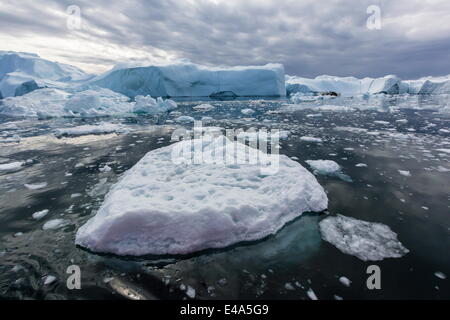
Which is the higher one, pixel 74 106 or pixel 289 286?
pixel 74 106

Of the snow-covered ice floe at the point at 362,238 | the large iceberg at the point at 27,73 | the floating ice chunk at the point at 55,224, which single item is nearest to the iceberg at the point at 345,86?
the large iceberg at the point at 27,73

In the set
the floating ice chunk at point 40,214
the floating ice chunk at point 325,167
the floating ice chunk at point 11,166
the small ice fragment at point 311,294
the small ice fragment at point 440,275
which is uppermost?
the floating ice chunk at point 11,166

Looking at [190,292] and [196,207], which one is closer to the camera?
[190,292]

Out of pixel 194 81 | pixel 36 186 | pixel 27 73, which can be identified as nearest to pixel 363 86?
pixel 194 81

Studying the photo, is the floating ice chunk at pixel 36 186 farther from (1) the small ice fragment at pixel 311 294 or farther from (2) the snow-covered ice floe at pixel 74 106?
(2) the snow-covered ice floe at pixel 74 106

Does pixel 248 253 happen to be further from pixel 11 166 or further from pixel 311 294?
pixel 11 166

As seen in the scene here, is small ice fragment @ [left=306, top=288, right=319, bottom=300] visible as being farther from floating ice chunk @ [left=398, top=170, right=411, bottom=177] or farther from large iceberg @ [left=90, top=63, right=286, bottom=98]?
large iceberg @ [left=90, top=63, right=286, bottom=98]
